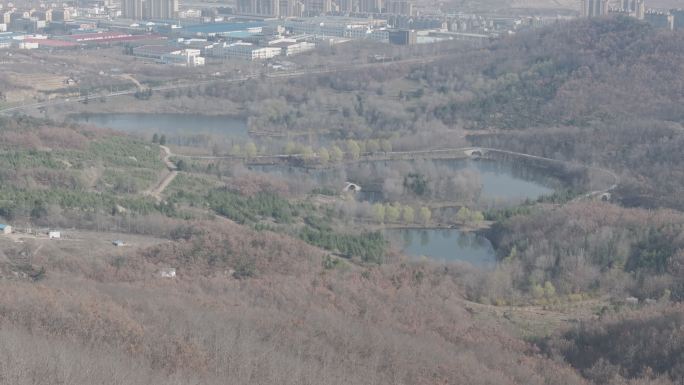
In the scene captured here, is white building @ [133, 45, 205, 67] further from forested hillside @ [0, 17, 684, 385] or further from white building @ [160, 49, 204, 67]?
forested hillside @ [0, 17, 684, 385]

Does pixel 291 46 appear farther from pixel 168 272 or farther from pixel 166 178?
pixel 168 272

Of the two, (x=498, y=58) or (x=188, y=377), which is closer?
(x=188, y=377)

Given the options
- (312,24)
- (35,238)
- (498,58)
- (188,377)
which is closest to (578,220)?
(35,238)

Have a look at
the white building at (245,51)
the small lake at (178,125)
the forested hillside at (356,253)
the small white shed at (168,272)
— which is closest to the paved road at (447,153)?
the forested hillside at (356,253)

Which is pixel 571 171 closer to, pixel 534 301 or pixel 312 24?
pixel 534 301

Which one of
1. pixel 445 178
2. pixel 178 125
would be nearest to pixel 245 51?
pixel 178 125

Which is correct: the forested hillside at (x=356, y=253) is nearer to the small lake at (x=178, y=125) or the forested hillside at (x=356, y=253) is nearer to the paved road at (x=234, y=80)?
the small lake at (x=178, y=125)
